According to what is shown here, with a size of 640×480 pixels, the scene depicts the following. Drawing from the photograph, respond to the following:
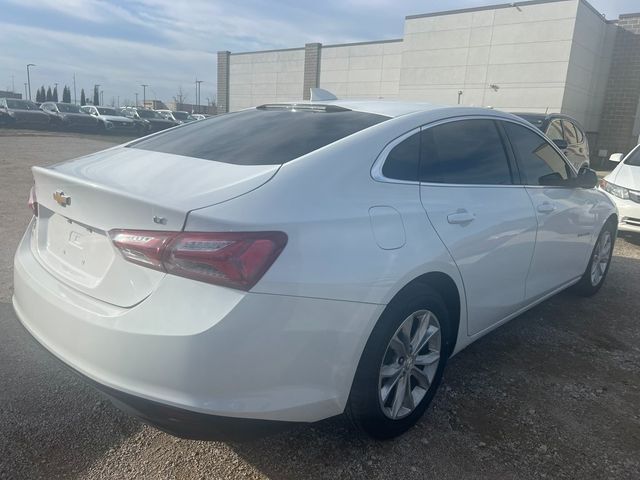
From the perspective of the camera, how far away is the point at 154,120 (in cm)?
3123

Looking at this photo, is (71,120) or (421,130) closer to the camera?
(421,130)

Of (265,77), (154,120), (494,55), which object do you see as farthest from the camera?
(265,77)

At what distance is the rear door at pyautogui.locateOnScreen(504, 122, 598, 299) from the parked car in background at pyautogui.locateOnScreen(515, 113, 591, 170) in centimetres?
576

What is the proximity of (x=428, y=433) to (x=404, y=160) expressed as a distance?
1398mm

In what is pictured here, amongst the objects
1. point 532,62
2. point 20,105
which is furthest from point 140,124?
point 532,62

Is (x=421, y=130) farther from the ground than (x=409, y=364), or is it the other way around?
(x=421, y=130)

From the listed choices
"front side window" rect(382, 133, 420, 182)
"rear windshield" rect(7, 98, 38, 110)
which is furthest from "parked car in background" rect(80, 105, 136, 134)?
"front side window" rect(382, 133, 420, 182)

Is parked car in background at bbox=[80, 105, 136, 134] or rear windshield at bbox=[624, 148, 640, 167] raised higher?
rear windshield at bbox=[624, 148, 640, 167]

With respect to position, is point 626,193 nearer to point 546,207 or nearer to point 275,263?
point 546,207

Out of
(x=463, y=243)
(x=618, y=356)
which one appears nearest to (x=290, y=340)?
(x=463, y=243)

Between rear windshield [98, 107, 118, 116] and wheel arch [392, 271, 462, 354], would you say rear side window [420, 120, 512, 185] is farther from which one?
rear windshield [98, 107, 118, 116]

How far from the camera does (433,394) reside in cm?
289

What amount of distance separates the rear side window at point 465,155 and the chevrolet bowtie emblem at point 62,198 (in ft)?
5.46

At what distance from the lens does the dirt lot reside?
2.43m
